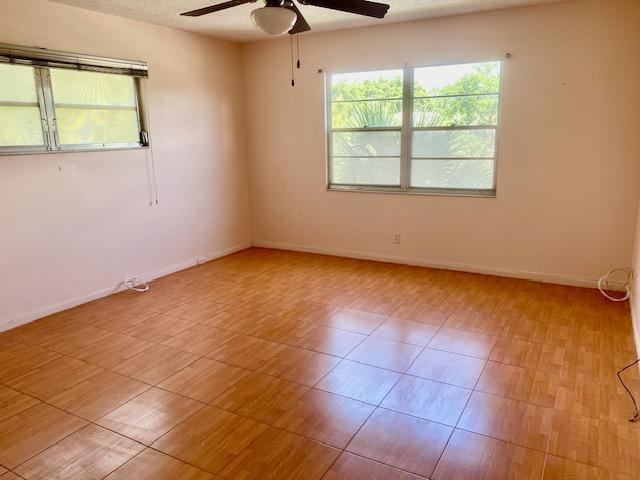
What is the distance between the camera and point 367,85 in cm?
511

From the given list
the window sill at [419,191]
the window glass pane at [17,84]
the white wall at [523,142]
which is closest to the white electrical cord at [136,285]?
the window glass pane at [17,84]

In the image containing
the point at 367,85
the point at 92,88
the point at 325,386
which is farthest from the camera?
the point at 367,85

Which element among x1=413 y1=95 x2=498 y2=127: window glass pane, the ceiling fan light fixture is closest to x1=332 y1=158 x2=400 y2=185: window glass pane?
x1=413 y1=95 x2=498 y2=127: window glass pane

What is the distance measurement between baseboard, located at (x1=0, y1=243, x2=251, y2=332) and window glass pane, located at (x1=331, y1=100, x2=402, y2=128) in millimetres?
2116

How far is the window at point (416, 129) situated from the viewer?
4598 mm

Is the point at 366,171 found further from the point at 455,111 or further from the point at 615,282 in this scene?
the point at 615,282

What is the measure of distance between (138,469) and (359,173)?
402cm

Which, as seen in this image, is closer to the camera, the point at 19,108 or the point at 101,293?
the point at 19,108

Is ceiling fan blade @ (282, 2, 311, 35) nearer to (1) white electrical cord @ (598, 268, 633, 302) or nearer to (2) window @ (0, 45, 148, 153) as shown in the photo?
(2) window @ (0, 45, 148, 153)

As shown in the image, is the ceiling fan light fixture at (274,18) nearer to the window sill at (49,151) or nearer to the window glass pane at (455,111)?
the window sill at (49,151)

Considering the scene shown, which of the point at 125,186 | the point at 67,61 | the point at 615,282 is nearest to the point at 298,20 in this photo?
the point at 67,61

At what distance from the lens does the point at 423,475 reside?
1.97 meters

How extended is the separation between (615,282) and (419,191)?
2.05 metres

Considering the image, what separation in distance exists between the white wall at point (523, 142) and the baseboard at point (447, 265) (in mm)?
13
